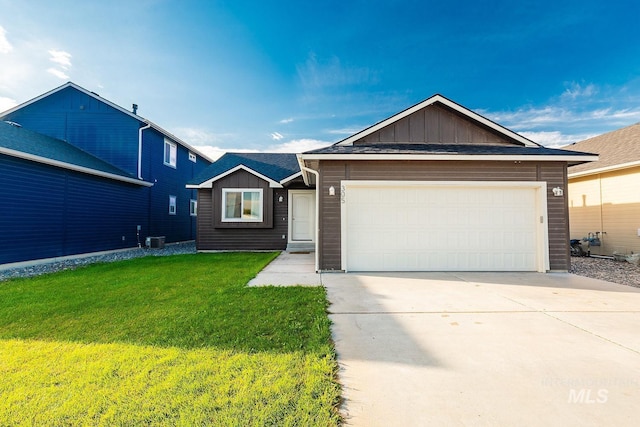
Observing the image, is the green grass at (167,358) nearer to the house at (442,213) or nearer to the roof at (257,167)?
the house at (442,213)

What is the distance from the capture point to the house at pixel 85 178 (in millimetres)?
7703

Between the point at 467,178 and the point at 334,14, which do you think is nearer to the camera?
the point at 467,178

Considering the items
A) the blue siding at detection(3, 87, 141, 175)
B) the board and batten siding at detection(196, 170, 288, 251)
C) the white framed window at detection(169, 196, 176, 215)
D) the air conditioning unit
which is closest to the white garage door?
the board and batten siding at detection(196, 170, 288, 251)

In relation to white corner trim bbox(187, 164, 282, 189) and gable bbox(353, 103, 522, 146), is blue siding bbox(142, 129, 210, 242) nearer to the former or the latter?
white corner trim bbox(187, 164, 282, 189)

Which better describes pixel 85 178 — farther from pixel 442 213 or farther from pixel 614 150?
pixel 614 150

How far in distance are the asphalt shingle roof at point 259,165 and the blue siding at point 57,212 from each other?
3.17 metres

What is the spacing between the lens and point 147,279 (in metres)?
5.80

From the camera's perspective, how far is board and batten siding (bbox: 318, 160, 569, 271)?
664 centimetres

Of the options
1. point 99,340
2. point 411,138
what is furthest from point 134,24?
point 99,340

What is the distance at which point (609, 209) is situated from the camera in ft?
29.9

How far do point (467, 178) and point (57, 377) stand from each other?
7.57 metres

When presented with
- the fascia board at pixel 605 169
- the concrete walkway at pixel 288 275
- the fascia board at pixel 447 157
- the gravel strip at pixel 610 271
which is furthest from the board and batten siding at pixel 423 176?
the fascia board at pixel 605 169

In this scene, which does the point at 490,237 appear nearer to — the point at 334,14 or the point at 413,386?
the point at 413,386

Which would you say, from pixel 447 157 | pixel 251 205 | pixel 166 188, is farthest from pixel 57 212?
pixel 447 157
